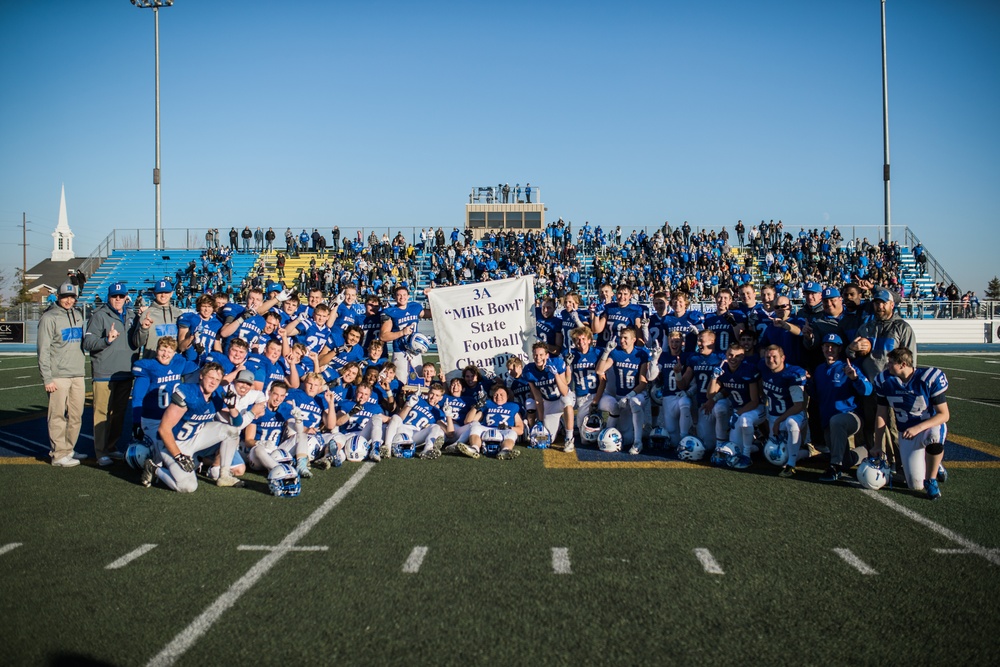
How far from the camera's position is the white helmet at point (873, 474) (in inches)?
242

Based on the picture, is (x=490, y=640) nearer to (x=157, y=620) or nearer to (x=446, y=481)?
(x=157, y=620)

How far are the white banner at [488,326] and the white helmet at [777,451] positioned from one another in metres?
3.17

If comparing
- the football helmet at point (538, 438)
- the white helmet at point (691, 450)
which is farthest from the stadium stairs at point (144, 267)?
the white helmet at point (691, 450)

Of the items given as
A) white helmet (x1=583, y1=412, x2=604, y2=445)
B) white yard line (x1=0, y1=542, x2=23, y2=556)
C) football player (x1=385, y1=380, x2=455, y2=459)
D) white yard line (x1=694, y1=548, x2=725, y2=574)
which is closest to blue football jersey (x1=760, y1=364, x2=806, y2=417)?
white helmet (x1=583, y1=412, x2=604, y2=445)

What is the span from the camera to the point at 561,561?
14.8 ft

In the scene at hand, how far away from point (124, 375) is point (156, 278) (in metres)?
26.4

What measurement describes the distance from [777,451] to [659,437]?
1359 millimetres

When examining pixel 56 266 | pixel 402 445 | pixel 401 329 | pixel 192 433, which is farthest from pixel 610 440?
pixel 56 266

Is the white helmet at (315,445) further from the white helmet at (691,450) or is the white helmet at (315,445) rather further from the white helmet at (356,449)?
the white helmet at (691,450)

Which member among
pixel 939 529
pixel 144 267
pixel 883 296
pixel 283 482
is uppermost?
pixel 144 267

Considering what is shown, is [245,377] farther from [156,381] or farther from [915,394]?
[915,394]

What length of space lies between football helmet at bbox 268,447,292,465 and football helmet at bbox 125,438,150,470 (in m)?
1.17

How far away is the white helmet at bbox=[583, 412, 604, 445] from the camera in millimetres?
8211

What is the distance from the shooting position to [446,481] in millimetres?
6566
